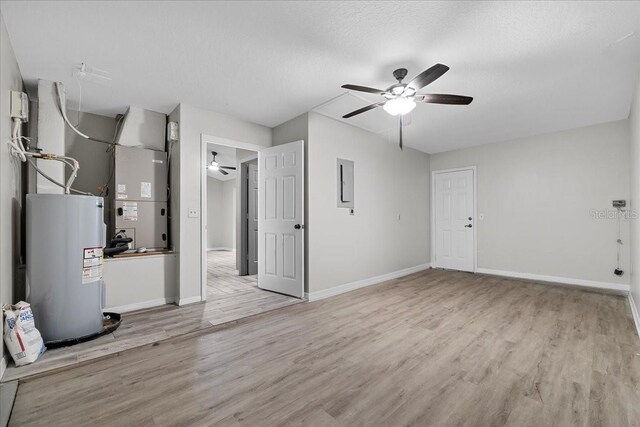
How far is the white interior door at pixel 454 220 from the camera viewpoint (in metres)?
5.57

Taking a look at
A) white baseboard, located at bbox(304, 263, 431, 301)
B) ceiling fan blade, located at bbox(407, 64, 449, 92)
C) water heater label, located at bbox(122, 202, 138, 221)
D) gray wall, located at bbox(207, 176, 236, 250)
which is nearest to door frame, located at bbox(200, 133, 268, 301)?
water heater label, located at bbox(122, 202, 138, 221)

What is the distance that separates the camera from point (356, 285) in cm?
432

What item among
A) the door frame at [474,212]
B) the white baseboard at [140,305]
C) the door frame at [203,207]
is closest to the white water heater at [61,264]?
the white baseboard at [140,305]

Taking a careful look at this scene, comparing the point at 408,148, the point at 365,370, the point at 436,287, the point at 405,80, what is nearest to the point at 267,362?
the point at 365,370

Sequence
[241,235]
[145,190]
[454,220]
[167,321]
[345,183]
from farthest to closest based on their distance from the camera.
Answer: [454,220] < [241,235] < [345,183] < [145,190] < [167,321]

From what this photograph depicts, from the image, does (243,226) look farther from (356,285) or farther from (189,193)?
(356,285)

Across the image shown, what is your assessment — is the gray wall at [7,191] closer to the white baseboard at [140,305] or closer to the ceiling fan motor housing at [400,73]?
the white baseboard at [140,305]

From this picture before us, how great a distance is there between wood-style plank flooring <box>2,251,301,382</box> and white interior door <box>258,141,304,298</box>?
10.2 inches

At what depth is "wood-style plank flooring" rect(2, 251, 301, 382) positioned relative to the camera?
215 centimetres

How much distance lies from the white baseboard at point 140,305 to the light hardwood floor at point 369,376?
1115mm

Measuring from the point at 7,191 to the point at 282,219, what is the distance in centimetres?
265

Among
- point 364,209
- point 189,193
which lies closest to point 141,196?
point 189,193

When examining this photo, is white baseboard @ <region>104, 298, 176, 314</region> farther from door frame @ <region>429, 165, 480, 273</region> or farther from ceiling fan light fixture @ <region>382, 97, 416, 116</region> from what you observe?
door frame @ <region>429, 165, 480, 273</region>

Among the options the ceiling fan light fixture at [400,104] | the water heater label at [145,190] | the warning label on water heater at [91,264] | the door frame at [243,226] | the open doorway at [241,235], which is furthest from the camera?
the door frame at [243,226]
